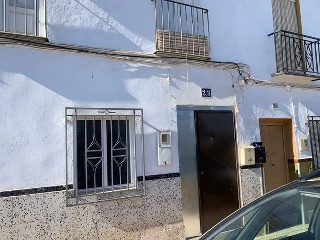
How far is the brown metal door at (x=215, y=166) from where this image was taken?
5418 mm

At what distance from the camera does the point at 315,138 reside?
7109 millimetres

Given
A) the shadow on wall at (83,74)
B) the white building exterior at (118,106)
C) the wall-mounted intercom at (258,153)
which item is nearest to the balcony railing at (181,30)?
the white building exterior at (118,106)

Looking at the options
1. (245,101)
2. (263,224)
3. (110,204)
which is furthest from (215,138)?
(263,224)

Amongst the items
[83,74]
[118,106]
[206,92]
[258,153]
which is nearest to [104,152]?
[118,106]

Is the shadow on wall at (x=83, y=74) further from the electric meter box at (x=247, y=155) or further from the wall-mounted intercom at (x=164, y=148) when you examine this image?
the electric meter box at (x=247, y=155)

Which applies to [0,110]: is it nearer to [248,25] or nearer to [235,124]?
[235,124]

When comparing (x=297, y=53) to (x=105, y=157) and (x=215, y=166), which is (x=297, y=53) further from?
(x=105, y=157)

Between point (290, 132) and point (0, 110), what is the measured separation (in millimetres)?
5804

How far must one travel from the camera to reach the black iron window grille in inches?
277

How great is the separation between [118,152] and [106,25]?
203cm

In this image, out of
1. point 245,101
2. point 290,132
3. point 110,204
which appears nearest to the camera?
point 110,204

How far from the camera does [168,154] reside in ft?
16.5

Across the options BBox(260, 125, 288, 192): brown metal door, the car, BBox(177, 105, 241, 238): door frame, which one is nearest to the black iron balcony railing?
BBox(260, 125, 288, 192): brown metal door

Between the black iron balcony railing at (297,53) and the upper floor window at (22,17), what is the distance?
15.6 ft
